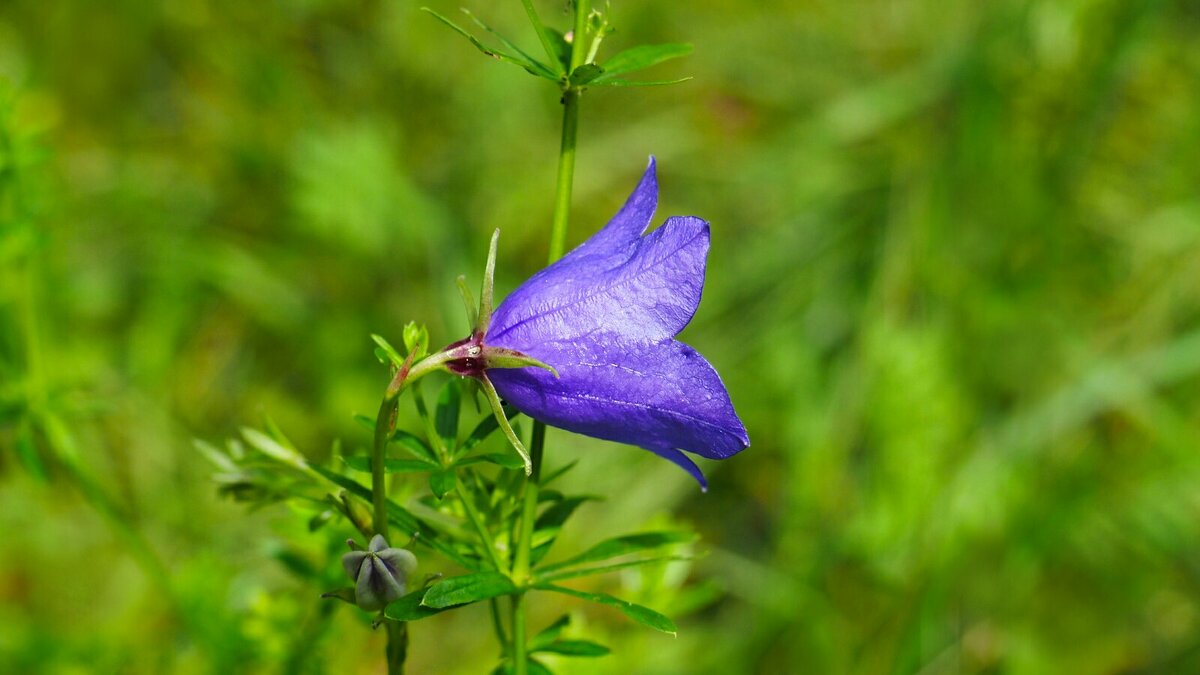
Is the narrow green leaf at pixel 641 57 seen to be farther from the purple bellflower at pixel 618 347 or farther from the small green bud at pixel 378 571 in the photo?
the small green bud at pixel 378 571

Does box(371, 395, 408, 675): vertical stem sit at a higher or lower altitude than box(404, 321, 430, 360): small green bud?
lower

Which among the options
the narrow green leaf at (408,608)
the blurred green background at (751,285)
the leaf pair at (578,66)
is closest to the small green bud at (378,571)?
the narrow green leaf at (408,608)

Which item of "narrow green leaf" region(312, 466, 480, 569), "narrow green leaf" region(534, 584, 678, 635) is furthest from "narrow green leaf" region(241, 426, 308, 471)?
"narrow green leaf" region(534, 584, 678, 635)

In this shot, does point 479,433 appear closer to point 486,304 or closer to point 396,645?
point 486,304

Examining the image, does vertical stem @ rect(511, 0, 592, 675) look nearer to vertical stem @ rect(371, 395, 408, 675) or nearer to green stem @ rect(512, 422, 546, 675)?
green stem @ rect(512, 422, 546, 675)

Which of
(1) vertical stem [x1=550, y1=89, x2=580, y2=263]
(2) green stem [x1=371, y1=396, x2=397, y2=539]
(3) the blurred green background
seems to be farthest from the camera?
(3) the blurred green background

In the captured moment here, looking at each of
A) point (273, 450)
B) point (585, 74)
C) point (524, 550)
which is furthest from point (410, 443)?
point (585, 74)
